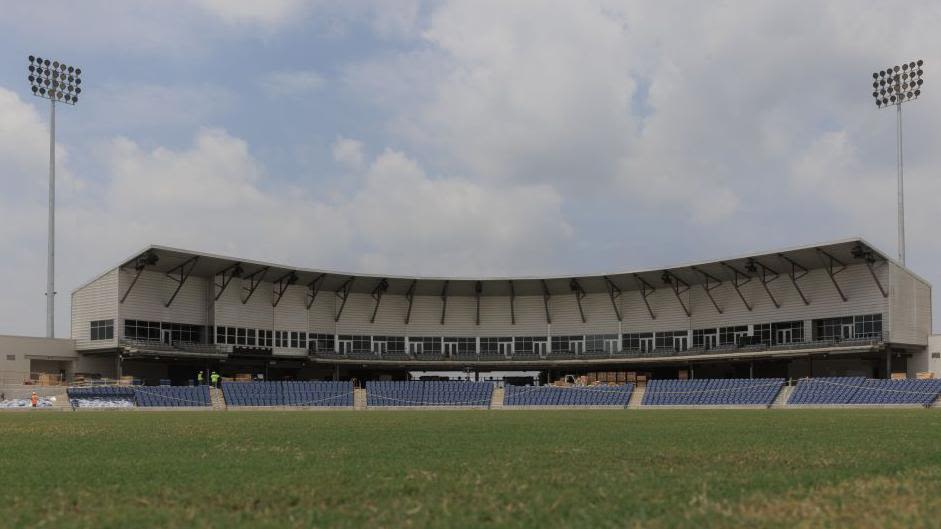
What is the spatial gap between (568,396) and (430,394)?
10.3m

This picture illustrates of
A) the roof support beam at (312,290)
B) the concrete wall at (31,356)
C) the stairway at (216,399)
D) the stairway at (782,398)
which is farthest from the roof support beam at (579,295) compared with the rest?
the concrete wall at (31,356)

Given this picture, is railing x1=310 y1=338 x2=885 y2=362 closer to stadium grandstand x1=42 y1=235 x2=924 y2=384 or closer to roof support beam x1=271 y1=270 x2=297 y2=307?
stadium grandstand x1=42 y1=235 x2=924 y2=384

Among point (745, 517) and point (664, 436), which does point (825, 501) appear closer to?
point (745, 517)

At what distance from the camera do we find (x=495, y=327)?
87.5 meters

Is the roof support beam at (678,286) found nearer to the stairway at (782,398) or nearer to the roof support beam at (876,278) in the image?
the roof support beam at (876,278)

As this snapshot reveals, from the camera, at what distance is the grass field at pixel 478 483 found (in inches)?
304

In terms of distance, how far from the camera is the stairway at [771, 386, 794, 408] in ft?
186

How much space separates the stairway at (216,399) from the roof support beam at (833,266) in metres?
46.3

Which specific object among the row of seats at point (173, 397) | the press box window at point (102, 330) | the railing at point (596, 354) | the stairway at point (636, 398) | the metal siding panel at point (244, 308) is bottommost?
the stairway at point (636, 398)

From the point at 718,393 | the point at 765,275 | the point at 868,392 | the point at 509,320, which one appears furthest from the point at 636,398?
the point at 509,320

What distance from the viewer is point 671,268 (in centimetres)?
7594

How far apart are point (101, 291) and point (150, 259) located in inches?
208

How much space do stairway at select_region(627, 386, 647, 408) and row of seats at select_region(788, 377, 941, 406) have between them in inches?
393

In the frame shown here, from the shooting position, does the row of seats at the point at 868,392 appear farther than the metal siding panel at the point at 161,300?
No
